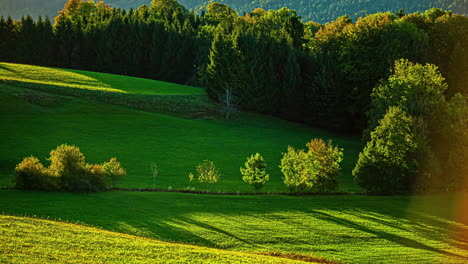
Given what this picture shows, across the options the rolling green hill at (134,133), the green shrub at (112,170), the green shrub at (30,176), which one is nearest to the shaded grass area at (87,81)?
the rolling green hill at (134,133)

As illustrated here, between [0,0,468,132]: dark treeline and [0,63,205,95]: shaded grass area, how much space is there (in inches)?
349

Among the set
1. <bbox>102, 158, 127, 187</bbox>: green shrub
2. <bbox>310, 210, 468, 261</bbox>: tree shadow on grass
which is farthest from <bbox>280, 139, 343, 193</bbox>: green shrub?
<bbox>102, 158, 127, 187</bbox>: green shrub

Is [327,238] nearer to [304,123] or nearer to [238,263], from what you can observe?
[238,263]

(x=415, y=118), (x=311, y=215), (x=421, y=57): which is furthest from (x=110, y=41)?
(x=311, y=215)

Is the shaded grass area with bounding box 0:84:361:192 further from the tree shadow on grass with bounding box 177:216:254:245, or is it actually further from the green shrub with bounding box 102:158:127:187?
the tree shadow on grass with bounding box 177:216:254:245

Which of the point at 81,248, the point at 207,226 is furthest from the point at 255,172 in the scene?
the point at 81,248

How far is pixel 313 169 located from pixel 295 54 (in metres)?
47.1

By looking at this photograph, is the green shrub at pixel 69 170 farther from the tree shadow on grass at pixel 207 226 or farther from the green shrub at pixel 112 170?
the tree shadow on grass at pixel 207 226

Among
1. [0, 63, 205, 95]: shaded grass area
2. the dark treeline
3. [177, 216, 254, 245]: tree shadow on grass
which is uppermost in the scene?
the dark treeline

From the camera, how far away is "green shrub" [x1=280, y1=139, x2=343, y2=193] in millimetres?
41156

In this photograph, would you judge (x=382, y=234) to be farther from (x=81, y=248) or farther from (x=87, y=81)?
(x=87, y=81)

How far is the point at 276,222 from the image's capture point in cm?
3234

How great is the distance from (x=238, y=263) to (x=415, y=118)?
3332 centimetres

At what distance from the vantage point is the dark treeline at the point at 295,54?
73.9 metres
